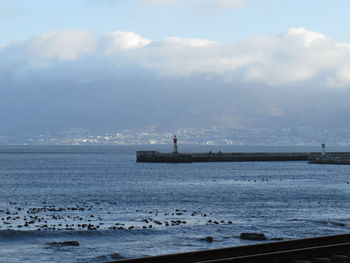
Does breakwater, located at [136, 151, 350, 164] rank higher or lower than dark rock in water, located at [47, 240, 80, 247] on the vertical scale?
higher

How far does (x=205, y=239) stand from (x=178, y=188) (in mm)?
42360

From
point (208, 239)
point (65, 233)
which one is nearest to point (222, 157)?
point (65, 233)

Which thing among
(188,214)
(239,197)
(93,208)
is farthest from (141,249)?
(239,197)

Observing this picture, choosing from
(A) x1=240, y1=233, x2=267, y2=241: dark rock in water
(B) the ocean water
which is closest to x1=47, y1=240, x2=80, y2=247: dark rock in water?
(B) the ocean water

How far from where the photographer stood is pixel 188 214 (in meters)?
44.3

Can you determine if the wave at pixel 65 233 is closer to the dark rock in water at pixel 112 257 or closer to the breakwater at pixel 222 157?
the dark rock in water at pixel 112 257

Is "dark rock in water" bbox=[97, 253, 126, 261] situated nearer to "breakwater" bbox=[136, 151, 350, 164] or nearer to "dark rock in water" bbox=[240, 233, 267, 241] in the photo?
"dark rock in water" bbox=[240, 233, 267, 241]

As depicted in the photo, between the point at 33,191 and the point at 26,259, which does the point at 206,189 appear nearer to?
the point at 33,191

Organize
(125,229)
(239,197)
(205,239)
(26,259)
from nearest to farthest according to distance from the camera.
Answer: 1. (26,259)
2. (205,239)
3. (125,229)
4. (239,197)

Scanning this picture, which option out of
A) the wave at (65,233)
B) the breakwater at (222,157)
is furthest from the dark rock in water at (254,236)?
the breakwater at (222,157)

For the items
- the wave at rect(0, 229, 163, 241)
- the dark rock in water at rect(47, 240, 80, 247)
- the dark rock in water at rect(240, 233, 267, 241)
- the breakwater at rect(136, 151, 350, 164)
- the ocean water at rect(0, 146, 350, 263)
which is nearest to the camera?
the ocean water at rect(0, 146, 350, 263)

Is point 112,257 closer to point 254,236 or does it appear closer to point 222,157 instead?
point 254,236

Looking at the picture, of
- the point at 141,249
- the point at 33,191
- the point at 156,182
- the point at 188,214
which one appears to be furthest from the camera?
the point at 156,182

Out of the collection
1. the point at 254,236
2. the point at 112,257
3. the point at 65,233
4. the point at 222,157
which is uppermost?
the point at 222,157
